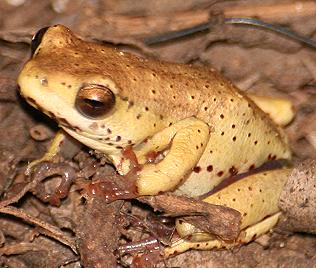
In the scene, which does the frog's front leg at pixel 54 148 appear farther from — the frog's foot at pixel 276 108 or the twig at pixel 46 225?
the frog's foot at pixel 276 108

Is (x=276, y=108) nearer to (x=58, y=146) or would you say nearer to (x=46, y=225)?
(x=58, y=146)

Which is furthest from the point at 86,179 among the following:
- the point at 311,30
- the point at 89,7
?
the point at 311,30

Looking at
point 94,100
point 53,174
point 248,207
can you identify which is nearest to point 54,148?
point 53,174

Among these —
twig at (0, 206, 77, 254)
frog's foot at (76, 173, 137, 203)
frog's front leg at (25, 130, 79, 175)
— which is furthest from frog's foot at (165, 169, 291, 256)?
frog's front leg at (25, 130, 79, 175)

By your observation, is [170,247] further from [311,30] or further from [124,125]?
[311,30]

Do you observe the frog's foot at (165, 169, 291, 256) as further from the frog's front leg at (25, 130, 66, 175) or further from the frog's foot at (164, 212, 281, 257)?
the frog's front leg at (25, 130, 66, 175)
